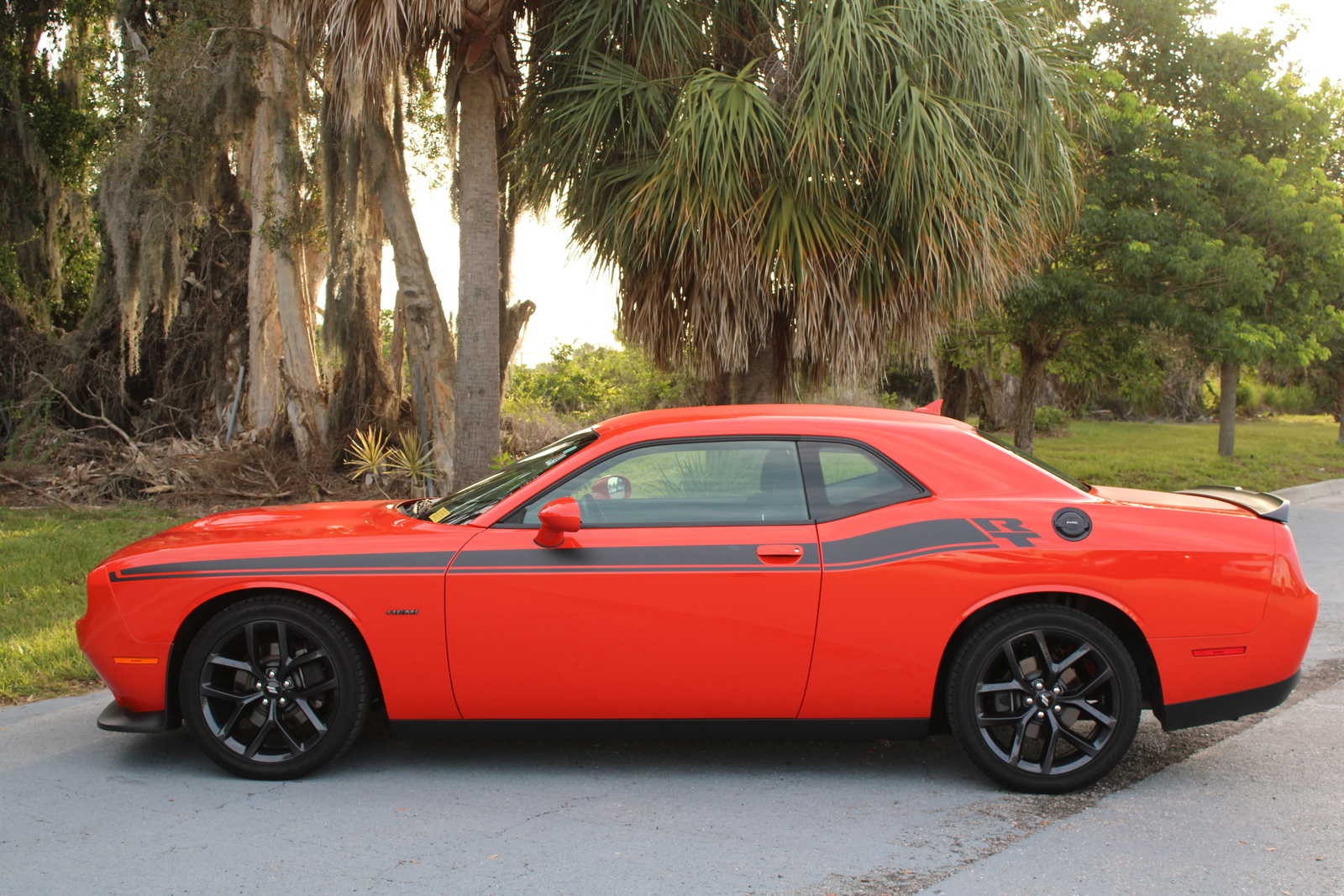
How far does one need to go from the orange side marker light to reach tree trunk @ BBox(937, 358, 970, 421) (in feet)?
65.7

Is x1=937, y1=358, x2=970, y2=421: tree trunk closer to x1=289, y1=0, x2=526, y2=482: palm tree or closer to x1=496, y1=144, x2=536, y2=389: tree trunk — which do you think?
x1=496, y1=144, x2=536, y2=389: tree trunk

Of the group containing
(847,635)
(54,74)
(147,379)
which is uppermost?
(54,74)

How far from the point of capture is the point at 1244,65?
15344mm

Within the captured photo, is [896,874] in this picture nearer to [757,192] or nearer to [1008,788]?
[1008,788]

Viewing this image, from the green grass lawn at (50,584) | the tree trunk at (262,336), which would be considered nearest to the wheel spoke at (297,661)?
the green grass lawn at (50,584)

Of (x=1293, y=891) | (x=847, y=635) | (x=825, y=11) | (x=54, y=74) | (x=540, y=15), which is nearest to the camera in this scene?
(x=1293, y=891)

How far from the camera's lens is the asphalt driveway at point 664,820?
10.2 feet

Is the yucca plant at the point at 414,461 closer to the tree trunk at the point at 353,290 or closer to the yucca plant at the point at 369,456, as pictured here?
the yucca plant at the point at 369,456

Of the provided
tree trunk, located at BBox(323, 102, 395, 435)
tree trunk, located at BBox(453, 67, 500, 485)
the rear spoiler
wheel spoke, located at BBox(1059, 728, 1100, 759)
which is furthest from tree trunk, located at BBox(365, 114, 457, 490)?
wheel spoke, located at BBox(1059, 728, 1100, 759)

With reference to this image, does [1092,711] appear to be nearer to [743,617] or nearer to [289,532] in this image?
Answer: [743,617]

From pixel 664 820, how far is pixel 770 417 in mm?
1619

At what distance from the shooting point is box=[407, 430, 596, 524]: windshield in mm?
4070

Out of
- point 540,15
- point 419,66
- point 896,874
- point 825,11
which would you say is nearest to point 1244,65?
point 825,11

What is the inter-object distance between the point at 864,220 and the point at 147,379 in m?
11.5
